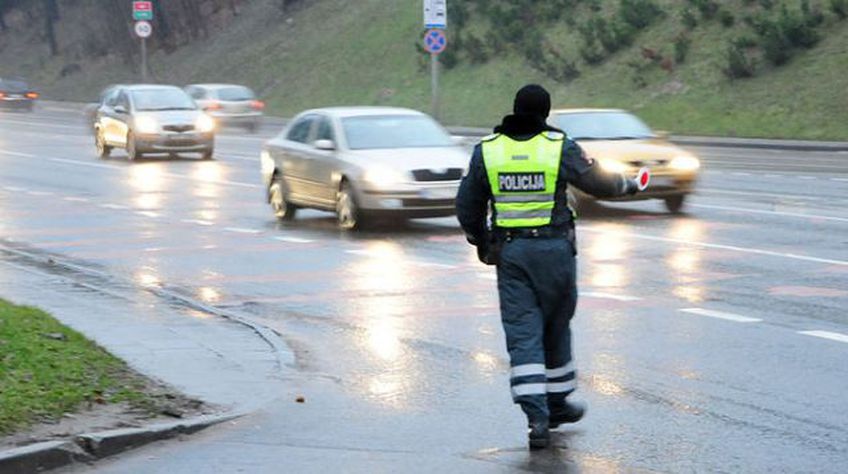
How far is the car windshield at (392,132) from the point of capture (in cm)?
2120

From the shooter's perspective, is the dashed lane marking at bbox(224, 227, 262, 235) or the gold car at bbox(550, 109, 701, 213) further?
the gold car at bbox(550, 109, 701, 213)

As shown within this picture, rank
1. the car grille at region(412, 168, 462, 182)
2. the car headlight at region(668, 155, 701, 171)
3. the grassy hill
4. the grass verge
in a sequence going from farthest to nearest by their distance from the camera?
the grassy hill, the car headlight at region(668, 155, 701, 171), the car grille at region(412, 168, 462, 182), the grass verge

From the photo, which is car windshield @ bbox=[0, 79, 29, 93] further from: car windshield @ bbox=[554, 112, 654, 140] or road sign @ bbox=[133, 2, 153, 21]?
car windshield @ bbox=[554, 112, 654, 140]

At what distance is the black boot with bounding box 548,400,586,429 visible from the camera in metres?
8.61

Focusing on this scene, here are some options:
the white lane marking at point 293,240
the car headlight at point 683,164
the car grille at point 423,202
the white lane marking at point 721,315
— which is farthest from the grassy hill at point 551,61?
the white lane marking at point 721,315

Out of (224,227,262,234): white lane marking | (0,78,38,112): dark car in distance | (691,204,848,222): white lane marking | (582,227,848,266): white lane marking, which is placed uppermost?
(582,227,848,266): white lane marking

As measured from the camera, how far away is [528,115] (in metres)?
8.37

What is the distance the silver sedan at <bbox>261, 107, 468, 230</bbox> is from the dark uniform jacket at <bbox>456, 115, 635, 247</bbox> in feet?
37.2

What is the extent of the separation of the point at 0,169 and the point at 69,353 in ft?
79.5

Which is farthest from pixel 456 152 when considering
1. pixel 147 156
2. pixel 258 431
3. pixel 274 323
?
pixel 147 156

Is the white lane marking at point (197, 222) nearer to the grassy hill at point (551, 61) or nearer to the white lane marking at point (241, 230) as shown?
the white lane marking at point (241, 230)

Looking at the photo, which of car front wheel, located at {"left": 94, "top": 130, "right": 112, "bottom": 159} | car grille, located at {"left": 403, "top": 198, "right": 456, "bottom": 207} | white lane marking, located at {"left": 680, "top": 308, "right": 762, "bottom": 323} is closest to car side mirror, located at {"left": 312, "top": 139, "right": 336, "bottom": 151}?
car grille, located at {"left": 403, "top": 198, "right": 456, "bottom": 207}

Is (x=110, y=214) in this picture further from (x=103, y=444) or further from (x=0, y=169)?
(x=103, y=444)

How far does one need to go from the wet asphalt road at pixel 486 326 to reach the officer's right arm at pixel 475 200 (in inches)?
39.6
